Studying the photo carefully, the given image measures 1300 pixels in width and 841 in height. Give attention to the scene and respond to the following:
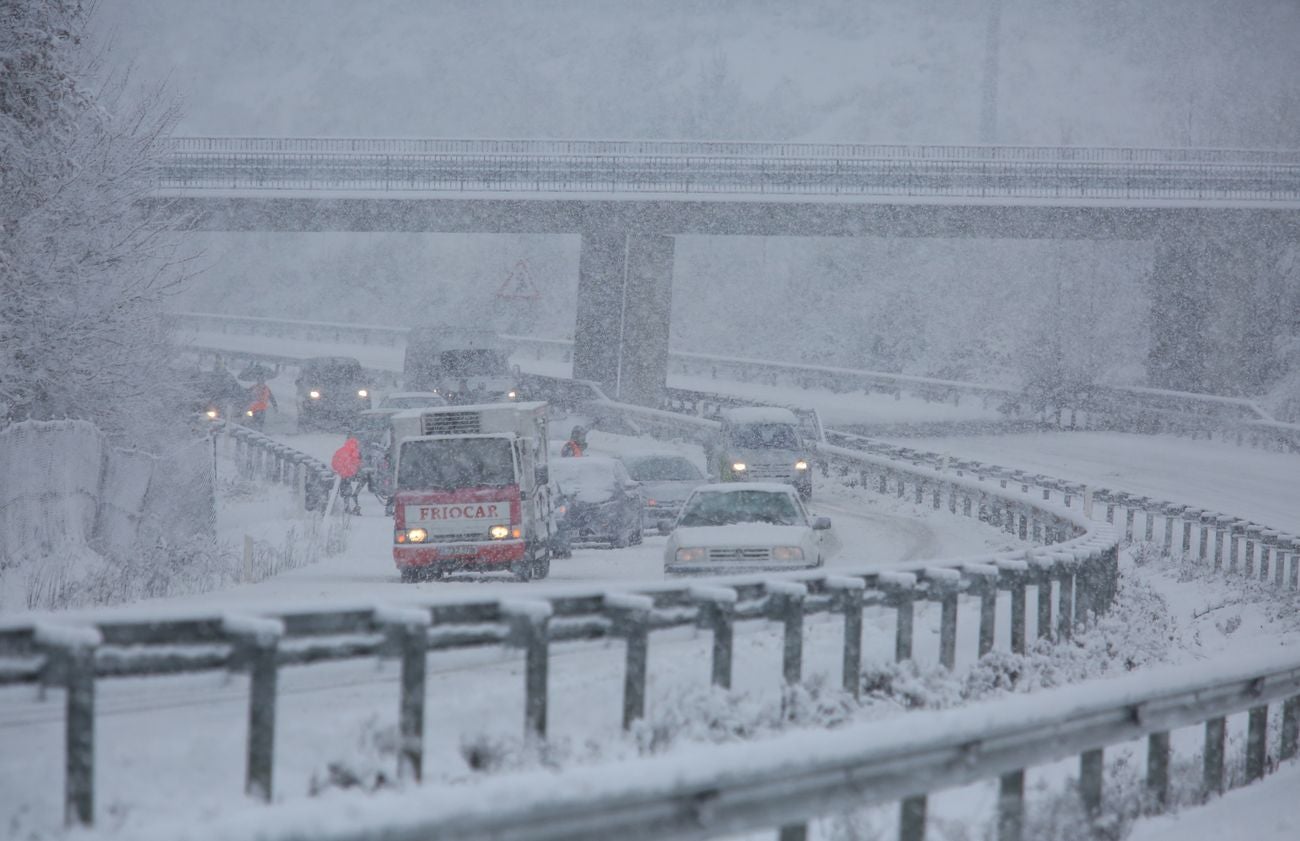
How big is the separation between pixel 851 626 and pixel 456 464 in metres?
10.6

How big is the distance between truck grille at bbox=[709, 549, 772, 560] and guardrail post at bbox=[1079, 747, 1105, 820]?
9818 millimetres

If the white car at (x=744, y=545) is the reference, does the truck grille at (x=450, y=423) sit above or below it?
above

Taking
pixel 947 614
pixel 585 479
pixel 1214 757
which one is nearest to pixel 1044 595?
pixel 947 614

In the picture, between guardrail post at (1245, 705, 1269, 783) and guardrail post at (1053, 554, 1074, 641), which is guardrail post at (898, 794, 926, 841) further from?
guardrail post at (1053, 554, 1074, 641)

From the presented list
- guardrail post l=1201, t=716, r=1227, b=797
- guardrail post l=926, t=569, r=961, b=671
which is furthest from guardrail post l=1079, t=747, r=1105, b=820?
guardrail post l=926, t=569, r=961, b=671

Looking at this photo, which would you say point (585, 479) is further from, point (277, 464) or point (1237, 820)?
point (1237, 820)

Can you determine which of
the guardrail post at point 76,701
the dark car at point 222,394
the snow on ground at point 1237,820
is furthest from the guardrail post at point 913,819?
the dark car at point 222,394

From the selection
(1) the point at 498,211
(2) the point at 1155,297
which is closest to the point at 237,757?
(1) the point at 498,211

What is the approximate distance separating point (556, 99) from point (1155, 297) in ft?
290

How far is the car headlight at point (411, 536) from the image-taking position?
20.0 m

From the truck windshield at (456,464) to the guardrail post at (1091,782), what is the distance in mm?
13102

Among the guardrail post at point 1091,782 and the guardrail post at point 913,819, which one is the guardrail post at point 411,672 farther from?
the guardrail post at point 1091,782

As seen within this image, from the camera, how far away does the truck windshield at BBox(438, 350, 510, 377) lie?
145 feet

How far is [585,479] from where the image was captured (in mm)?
25797
